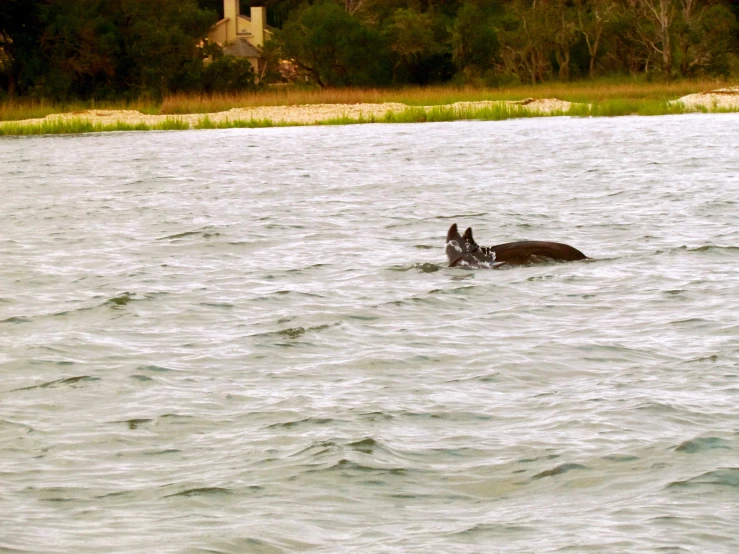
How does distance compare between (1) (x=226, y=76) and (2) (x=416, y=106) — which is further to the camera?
(1) (x=226, y=76)

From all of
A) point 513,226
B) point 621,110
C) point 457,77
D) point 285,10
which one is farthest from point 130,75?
point 513,226

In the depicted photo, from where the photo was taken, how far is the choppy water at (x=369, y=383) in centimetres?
536

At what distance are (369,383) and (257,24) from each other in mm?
78958

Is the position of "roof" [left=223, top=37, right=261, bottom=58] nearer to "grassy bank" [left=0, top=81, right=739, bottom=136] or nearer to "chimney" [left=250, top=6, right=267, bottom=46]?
"chimney" [left=250, top=6, right=267, bottom=46]

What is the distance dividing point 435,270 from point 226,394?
4.87 meters

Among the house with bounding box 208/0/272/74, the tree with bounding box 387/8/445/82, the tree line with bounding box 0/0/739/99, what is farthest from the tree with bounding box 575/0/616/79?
the house with bounding box 208/0/272/74

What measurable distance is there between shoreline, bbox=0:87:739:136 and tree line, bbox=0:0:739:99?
5.58 metres

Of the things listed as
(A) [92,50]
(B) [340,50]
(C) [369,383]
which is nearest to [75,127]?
(A) [92,50]

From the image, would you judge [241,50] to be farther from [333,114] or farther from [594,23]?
[333,114]

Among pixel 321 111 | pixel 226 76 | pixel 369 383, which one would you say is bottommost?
pixel 369 383

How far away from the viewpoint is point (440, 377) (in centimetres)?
782

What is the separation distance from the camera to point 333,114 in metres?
46.1

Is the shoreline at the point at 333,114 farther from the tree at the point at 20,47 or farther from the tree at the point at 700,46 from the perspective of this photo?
the tree at the point at 700,46

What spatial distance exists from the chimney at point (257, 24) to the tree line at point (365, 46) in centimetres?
1432
